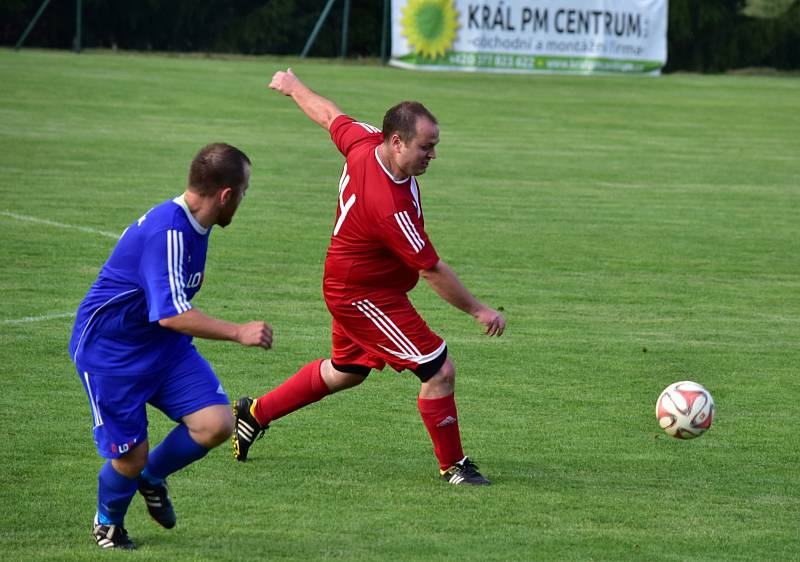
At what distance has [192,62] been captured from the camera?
34656mm

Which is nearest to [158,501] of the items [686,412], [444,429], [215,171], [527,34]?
[215,171]

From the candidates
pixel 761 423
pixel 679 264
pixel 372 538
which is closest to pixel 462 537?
pixel 372 538

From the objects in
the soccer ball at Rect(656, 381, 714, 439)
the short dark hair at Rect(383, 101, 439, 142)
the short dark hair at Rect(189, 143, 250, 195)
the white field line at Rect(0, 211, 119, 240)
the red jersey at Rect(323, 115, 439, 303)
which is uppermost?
the short dark hair at Rect(383, 101, 439, 142)

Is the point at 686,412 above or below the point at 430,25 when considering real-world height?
below

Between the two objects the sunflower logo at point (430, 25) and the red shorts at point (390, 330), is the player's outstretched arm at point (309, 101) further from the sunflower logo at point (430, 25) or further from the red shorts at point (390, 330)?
the sunflower logo at point (430, 25)

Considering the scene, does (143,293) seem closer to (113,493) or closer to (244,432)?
(113,493)

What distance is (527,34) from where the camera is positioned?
110 ft

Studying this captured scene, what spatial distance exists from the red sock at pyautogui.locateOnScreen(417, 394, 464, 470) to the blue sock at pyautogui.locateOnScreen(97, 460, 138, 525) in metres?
1.74

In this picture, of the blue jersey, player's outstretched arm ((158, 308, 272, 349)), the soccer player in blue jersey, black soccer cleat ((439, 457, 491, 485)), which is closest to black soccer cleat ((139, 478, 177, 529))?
the soccer player in blue jersey

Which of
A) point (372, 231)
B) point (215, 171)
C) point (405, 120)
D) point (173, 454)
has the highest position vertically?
point (405, 120)

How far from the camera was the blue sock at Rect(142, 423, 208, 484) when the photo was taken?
5.84m

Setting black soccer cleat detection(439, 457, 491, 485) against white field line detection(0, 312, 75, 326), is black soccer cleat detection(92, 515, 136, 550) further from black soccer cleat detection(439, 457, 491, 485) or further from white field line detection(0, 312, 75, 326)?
white field line detection(0, 312, 75, 326)

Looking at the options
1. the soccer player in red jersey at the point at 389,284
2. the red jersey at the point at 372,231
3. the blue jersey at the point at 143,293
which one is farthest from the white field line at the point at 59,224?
the blue jersey at the point at 143,293

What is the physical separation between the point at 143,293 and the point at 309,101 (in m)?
2.35
